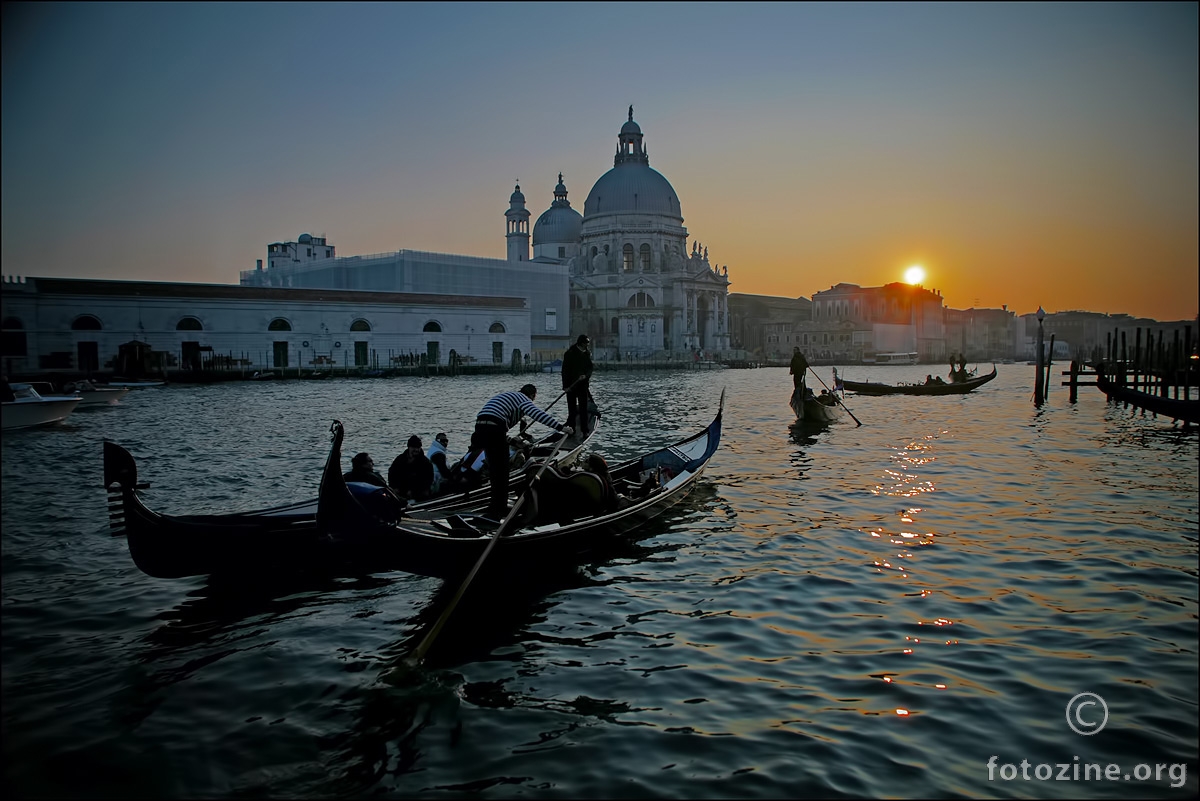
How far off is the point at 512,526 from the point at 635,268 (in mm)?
78052

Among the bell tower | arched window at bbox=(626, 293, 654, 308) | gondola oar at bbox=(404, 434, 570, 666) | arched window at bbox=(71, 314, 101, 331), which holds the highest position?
the bell tower

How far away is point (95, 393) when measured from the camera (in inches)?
1094

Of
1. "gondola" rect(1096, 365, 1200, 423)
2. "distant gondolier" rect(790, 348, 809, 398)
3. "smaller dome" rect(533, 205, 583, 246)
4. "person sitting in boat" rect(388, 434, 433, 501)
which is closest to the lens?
"person sitting in boat" rect(388, 434, 433, 501)

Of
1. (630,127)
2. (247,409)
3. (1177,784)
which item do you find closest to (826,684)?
(1177,784)

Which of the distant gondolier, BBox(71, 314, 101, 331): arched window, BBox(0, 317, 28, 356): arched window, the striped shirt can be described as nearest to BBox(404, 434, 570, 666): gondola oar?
the striped shirt

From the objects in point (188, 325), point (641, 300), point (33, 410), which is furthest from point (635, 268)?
point (33, 410)

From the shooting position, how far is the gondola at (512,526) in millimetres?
5719

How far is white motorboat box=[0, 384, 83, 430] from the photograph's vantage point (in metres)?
19.9

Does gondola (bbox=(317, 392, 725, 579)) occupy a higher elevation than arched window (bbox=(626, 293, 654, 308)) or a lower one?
lower

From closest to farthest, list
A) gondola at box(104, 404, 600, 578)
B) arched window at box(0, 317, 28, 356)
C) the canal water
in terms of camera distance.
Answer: the canal water < gondola at box(104, 404, 600, 578) < arched window at box(0, 317, 28, 356)

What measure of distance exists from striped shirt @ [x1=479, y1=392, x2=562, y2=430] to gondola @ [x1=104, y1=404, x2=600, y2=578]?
1838mm

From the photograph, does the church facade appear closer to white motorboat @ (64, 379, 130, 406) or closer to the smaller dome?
the smaller dome

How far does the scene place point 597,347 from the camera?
260 feet

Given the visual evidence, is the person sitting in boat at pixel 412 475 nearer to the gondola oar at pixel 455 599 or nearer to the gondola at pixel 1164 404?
the gondola oar at pixel 455 599
